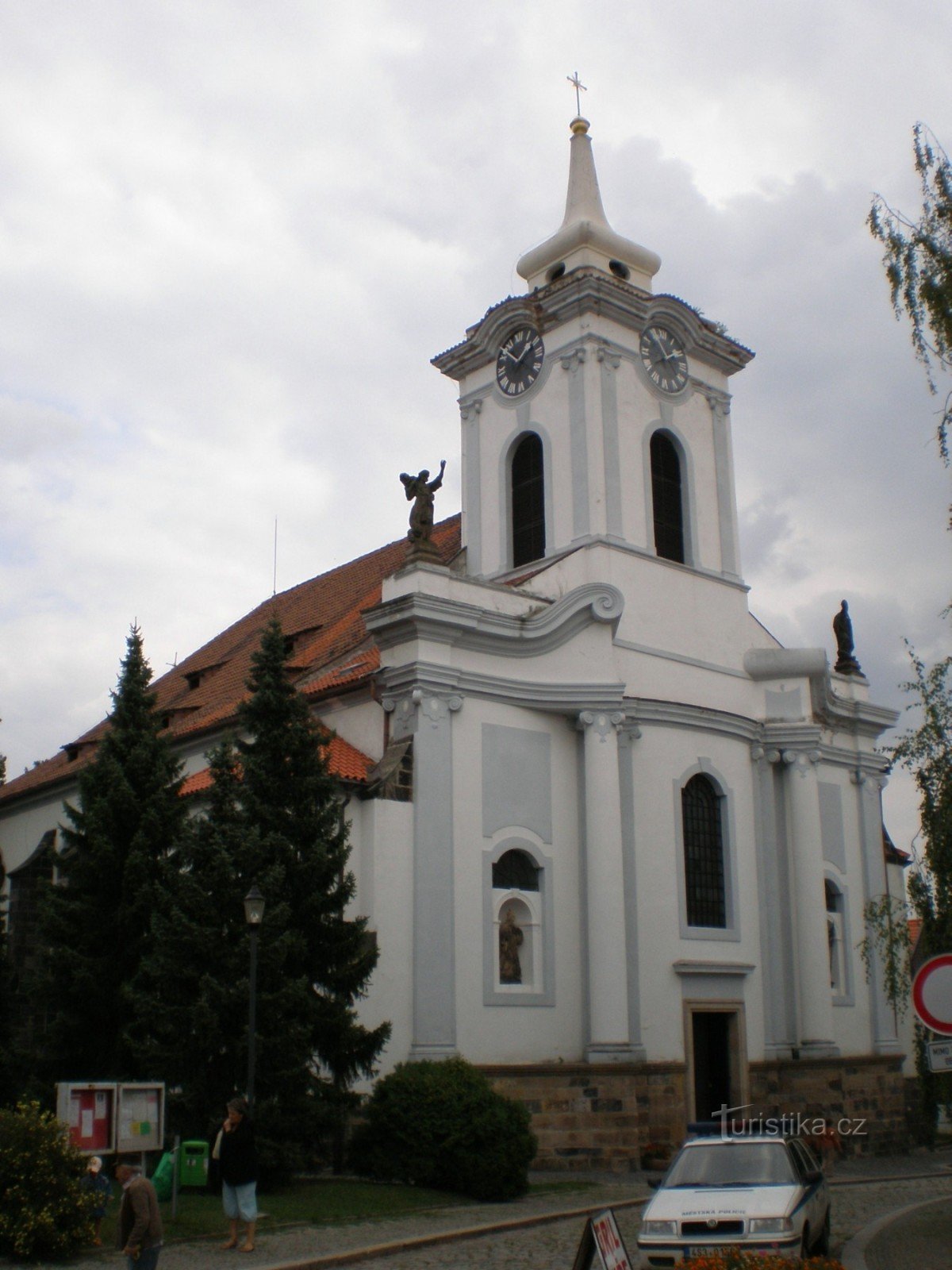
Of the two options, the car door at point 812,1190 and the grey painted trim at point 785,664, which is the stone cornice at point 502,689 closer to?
the grey painted trim at point 785,664

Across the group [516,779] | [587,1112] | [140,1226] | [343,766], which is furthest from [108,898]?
[140,1226]

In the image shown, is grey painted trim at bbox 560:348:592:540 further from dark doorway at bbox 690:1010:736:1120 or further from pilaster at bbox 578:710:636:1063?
dark doorway at bbox 690:1010:736:1120

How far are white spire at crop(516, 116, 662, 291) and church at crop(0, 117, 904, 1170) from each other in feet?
0.23

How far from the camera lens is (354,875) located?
830 inches

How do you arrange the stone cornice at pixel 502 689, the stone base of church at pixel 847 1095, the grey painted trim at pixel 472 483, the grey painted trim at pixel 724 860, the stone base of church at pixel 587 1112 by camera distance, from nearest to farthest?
the stone base of church at pixel 587 1112, the stone cornice at pixel 502 689, the grey painted trim at pixel 724 860, the stone base of church at pixel 847 1095, the grey painted trim at pixel 472 483

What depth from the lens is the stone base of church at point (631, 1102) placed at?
22.4 meters

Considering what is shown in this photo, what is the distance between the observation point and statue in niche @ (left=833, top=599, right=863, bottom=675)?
3195 cm

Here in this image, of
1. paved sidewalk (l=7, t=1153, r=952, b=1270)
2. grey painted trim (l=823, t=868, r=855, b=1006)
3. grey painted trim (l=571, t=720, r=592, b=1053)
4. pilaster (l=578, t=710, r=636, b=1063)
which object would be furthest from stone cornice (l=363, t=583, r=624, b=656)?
paved sidewalk (l=7, t=1153, r=952, b=1270)

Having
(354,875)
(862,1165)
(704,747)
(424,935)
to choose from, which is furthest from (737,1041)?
(354,875)

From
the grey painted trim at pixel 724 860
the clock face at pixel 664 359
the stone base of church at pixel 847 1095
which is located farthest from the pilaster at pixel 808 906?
the clock face at pixel 664 359

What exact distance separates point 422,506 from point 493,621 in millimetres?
2440

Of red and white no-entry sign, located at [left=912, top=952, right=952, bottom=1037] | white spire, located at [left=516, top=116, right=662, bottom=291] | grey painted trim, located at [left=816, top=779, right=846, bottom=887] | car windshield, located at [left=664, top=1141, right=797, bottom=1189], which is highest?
white spire, located at [left=516, top=116, right=662, bottom=291]

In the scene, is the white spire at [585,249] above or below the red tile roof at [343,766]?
above

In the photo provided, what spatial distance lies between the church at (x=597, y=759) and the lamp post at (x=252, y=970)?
200 inches
